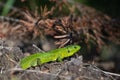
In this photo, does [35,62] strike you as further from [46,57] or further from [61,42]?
[61,42]

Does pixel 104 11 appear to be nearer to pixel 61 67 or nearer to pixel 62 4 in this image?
pixel 62 4

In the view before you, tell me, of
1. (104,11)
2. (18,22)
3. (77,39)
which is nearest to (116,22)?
(104,11)

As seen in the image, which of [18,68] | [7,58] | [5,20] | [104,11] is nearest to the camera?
[18,68]

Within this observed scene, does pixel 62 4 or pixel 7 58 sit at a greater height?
pixel 62 4

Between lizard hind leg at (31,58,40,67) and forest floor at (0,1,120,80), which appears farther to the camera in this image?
lizard hind leg at (31,58,40,67)

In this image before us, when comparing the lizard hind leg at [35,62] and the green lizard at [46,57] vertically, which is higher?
the green lizard at [46,57]

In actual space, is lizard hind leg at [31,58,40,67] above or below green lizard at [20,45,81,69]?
below

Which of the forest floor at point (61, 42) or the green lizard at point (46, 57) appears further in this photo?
the green lizard at point (46, 57)

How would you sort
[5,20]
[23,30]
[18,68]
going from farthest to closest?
[5,20] → [23,30] → [18,68]

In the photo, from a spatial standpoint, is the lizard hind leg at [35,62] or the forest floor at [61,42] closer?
the forest floor at [61,42]
